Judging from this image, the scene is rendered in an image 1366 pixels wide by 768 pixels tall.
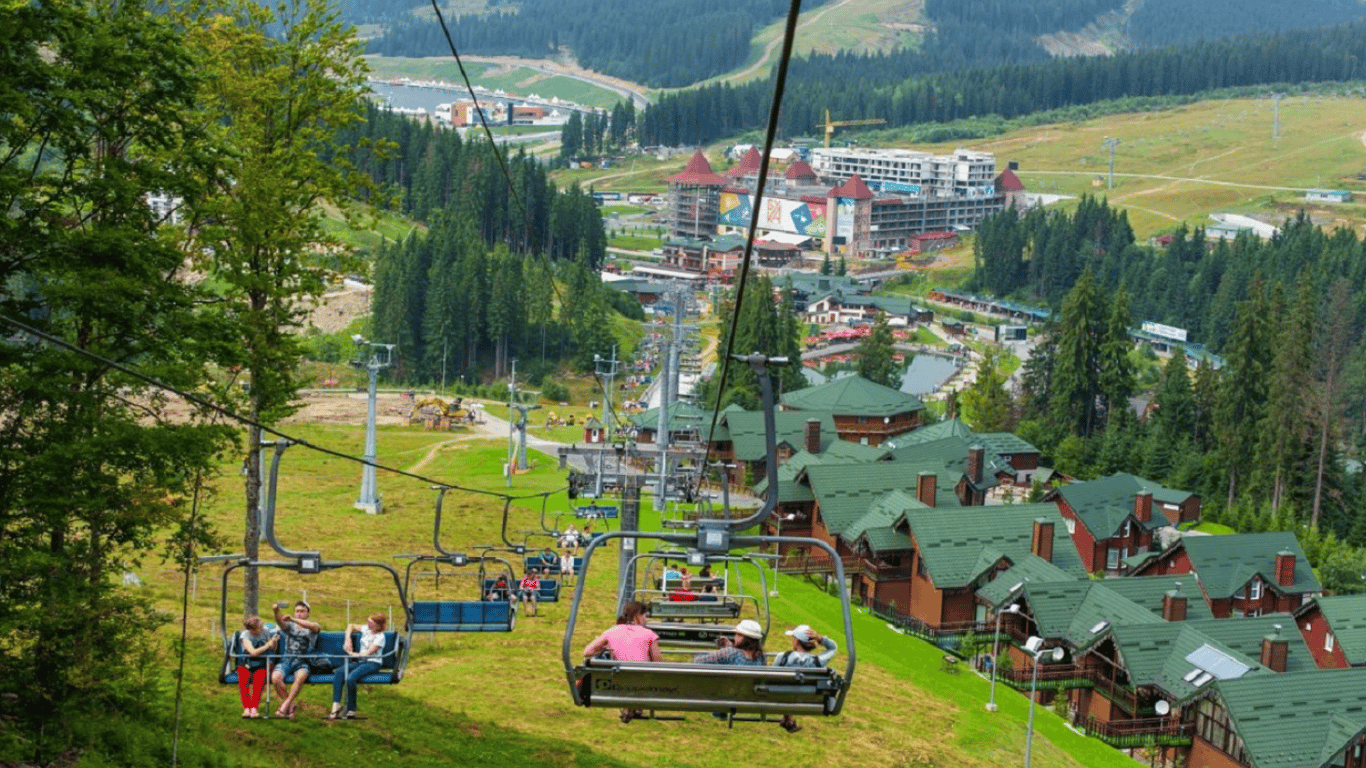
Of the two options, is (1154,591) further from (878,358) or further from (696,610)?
(878,358)

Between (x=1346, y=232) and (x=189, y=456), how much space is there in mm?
147363

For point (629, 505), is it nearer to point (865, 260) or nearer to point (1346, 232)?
point (1346, 232)

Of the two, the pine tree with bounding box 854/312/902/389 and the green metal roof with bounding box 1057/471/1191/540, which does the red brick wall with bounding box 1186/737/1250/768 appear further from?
the pine tree with bounding box 854/312/902/389

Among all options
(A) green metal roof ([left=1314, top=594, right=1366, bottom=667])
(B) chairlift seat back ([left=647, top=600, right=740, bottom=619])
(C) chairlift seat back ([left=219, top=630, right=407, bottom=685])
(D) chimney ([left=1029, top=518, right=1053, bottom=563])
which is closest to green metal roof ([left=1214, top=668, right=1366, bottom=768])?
(A) green metal roof ([left=1314, top=594, right=1366, bottom=667])

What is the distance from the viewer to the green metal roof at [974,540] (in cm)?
6019

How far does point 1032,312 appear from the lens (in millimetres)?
158000

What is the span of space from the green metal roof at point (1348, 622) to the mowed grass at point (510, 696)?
13.3m

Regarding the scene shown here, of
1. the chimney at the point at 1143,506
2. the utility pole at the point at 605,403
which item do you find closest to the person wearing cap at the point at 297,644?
the utility pole at the point at 605,403

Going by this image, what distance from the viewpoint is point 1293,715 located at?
45.9 m

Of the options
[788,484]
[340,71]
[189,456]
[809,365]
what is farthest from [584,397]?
[189,456]

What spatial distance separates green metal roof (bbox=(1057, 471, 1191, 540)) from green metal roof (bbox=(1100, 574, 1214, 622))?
13371mm

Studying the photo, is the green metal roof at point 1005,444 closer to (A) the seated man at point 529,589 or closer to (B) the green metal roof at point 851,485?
(B) the green metal roof at point 851,485

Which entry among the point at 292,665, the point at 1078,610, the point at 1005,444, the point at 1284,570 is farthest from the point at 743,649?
the point at 1005,444

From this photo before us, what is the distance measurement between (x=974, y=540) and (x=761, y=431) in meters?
22.5
